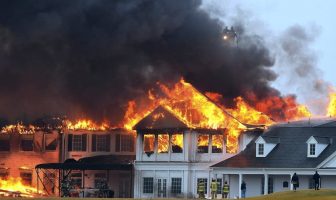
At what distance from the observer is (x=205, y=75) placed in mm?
91688

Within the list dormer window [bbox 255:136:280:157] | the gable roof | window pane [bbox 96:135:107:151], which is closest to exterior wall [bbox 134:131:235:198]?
the gable roof

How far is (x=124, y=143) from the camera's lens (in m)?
94.3

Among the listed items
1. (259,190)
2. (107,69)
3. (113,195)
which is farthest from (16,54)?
(259,190)

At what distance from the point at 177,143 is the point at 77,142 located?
10.1 metres

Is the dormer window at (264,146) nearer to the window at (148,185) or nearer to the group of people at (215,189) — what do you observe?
the group of people at (215,189)

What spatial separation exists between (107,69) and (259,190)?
15879 mm

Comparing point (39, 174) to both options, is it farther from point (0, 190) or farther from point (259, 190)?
point (259, 190)

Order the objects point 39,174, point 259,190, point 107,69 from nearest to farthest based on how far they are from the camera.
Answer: point 259,190 < point 107,69 < point 39,174

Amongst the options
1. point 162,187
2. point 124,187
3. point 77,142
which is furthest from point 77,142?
point 162,187

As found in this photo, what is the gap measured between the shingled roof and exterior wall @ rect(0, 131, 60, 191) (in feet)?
57.5

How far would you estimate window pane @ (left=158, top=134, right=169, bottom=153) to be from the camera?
296 ft

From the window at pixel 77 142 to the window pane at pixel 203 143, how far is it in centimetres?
1102

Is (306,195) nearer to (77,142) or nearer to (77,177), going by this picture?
(77,177)

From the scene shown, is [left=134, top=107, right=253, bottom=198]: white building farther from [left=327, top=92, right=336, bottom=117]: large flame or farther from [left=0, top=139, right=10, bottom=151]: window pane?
[left=0, top=139, right=10, bottom=151]: window pane
